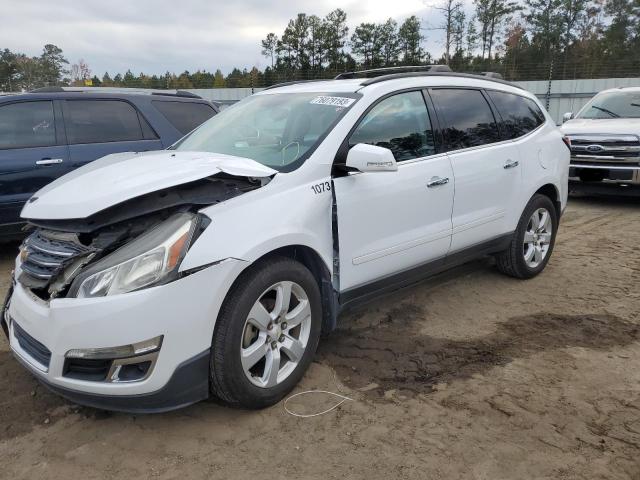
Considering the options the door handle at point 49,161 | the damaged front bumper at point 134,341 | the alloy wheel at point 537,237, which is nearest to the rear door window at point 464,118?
the alloy wheel at point 537,237

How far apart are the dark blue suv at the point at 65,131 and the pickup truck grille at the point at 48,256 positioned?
298 cm

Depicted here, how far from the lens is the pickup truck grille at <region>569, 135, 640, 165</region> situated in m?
8.06

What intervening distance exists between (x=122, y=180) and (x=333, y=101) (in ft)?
4.96

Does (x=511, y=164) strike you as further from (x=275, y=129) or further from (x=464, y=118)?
(x=275, y=129)

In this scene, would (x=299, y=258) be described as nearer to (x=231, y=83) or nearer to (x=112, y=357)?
(x=112, y=357)

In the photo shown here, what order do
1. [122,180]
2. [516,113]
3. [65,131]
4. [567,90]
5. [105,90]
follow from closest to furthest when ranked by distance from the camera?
[122,180], [516,113], [65,131], [105,90], [567,90]

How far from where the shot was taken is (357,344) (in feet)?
11.9

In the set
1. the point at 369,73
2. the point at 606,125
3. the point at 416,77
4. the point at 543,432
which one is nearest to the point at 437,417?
the point at 543,432

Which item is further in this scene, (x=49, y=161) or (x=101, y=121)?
(x=101, y=121)

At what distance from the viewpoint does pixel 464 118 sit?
4121 mm

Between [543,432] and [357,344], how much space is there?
1355 mm

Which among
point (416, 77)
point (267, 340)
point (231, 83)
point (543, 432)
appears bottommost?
point (543, 432)

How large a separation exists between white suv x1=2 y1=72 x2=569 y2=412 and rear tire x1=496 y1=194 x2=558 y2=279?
0.71 metres

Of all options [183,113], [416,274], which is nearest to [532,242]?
[416,274]
